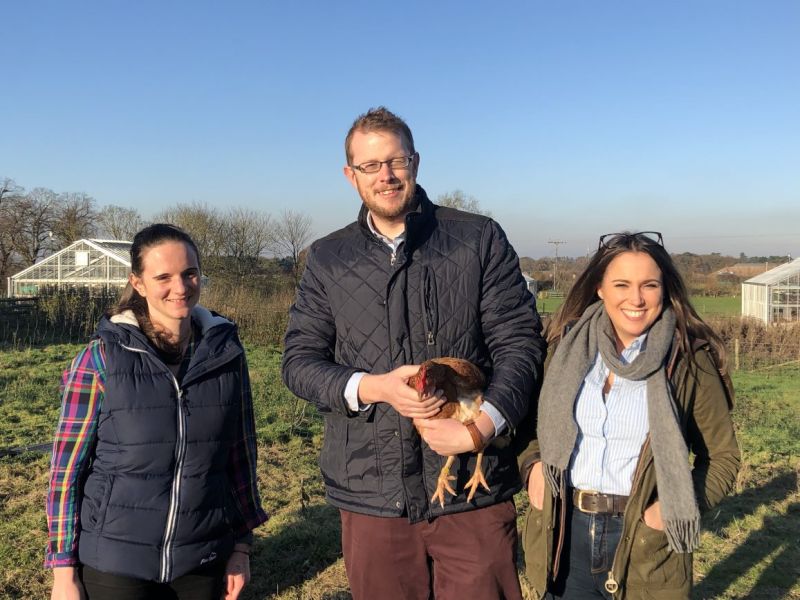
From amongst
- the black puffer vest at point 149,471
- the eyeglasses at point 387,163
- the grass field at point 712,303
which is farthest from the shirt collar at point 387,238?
the grass field at point 712,303

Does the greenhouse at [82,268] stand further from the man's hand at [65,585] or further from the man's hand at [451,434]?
the man's hand at [451,434]

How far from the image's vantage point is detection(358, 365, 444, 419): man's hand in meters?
2.04

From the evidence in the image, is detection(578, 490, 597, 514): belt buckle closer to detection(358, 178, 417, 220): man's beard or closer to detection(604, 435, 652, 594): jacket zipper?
detection(604, 435, 652, 594): jacket zipper

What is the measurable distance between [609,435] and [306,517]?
3.94m

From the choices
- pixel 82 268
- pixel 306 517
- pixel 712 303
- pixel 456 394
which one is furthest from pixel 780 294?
pixel 82 268

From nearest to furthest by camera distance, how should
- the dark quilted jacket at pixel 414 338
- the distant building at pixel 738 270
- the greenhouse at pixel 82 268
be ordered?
the dark quilted jacket at pixel 414 338
the greenhouse at pixel 82 268
the distant building at pixel 738 270

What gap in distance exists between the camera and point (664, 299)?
99.4 inches

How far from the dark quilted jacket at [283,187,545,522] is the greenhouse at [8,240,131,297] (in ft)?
101

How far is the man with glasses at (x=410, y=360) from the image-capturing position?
232cm

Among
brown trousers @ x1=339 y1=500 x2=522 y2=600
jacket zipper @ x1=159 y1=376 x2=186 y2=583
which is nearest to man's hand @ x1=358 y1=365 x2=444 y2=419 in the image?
brown trousers @ x1=339 y1=500 x2=522 y2=600

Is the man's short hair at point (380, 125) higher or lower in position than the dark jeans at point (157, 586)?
higher

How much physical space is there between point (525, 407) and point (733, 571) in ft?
13.1

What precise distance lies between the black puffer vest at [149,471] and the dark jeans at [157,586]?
48mm

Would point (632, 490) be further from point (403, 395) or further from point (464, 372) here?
point (403, 395)
